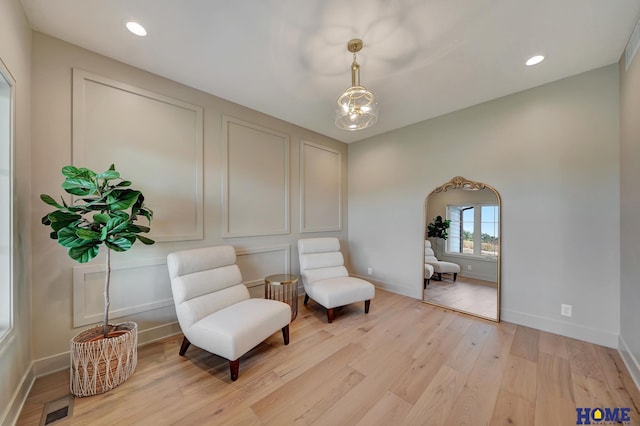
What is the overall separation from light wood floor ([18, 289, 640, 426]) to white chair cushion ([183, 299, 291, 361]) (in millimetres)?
246

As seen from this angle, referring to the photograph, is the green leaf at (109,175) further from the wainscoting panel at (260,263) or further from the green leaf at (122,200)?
the wainscoting panel at (260,263)

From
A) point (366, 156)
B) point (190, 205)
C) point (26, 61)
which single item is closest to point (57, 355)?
point (190, 205)

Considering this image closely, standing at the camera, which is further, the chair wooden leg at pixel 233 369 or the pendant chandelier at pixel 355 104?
the pendant chandelier at pixel 355 104

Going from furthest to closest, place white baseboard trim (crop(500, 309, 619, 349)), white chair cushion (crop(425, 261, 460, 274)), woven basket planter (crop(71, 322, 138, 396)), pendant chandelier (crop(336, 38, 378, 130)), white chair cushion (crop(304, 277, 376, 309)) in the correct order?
1. white chair cushion (crop(425, 261, 460, 274))
2. white chair cushion (crop(304, 277, 376, 309))
3. white baseboard trim (crop(500, 309, 619, 349))
4. pendant chandelier (crop(336, 38, 378, 130))
5. woven basket planter (crop(71, 322, 138, 396))

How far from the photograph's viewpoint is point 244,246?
3.04m

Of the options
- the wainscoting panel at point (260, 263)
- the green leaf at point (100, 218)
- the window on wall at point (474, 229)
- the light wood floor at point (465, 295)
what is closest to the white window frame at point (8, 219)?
the green leaf at point (100, 218)

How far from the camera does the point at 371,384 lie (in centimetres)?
178

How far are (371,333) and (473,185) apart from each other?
228cm

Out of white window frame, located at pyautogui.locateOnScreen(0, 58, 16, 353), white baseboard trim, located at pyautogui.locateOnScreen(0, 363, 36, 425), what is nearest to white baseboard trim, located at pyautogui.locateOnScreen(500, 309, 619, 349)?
white baseboard trim, located at pyautogui.locateOnScreen(0, 363, 36, 425)

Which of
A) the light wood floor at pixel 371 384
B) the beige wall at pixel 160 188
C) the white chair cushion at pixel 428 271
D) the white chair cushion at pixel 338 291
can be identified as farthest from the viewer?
the white chair cushion at pixel 428 271

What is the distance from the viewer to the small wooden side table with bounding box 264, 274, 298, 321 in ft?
9.11

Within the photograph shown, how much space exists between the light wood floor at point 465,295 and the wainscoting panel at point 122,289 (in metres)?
3.39

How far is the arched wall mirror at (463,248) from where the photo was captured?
9.53 feet

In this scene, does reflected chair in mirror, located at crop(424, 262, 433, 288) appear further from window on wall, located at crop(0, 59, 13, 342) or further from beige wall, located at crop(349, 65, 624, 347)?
window on wall, located at crop(0, 59, 13, 342)
